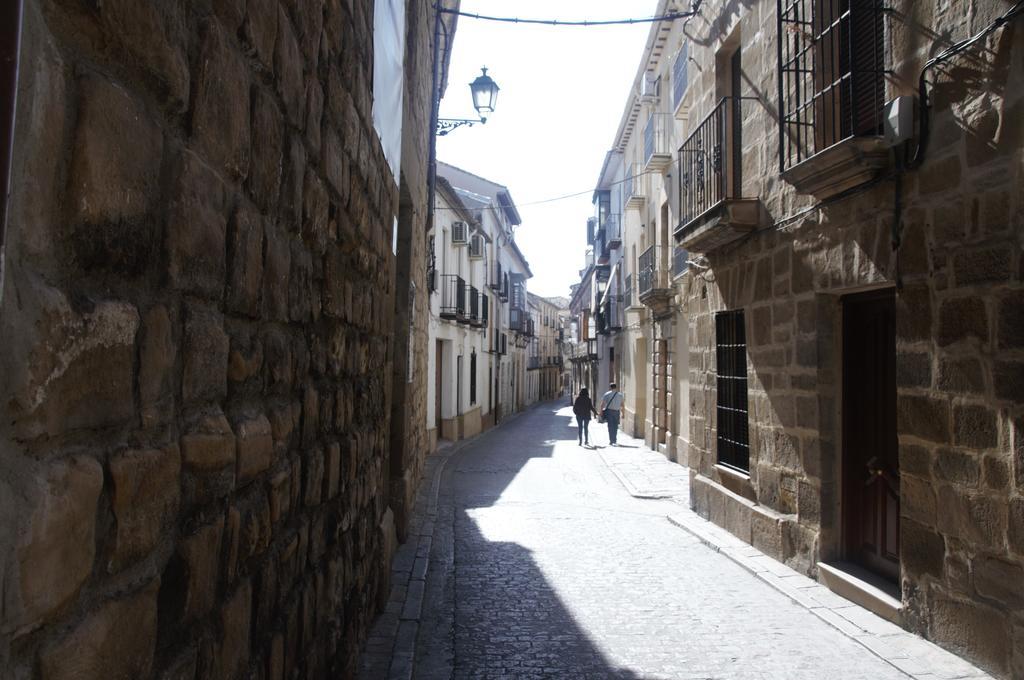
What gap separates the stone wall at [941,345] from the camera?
3.56m

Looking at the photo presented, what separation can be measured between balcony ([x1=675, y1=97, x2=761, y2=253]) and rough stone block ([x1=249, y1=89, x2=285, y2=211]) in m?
5.26

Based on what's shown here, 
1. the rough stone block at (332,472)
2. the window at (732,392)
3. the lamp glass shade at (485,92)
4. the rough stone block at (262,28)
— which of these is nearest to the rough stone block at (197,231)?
the rough stone block at (262,28)

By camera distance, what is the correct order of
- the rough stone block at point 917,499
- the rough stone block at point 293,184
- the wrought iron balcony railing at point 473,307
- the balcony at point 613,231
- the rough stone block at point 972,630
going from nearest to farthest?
the rough stone block at point 293,184 < the rough stone block at point 972,630 < the rough stone block at point 917,499 < the wrought iron balcony railing at point 473,307 < the balcony at point 613,231

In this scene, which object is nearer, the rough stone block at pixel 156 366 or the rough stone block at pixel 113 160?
the rough stone block at pixel 113 160

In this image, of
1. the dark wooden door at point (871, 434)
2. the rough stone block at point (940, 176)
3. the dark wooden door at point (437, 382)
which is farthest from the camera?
the dark wooden door at point (437, 382)

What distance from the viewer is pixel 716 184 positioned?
7457mm

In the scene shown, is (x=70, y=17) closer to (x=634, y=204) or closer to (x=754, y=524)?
(x=754, y=524)

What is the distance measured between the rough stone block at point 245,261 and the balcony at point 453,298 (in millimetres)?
15148

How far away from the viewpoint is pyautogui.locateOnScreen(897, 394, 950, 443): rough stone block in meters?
4.02

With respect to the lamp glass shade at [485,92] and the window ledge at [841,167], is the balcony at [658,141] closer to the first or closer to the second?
the lamp glass shade at [485,92]

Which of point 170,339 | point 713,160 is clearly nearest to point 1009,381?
point 170,339

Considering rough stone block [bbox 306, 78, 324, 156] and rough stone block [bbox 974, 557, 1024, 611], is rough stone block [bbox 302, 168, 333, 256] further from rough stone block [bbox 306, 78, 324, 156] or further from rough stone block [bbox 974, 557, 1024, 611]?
rough stone block [bbox 974, 557, 1024, 611]

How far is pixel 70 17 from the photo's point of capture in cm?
92

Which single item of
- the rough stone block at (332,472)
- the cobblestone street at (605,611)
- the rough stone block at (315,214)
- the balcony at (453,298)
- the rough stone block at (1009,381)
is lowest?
the cobblestone street at (605,611)
